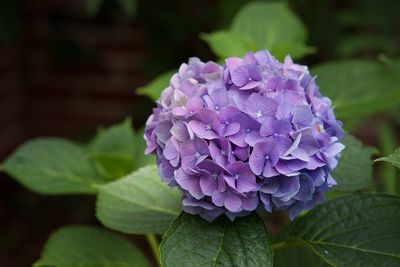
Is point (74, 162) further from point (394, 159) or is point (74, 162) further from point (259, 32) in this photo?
point (394, 159)

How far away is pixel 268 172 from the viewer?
663 mm

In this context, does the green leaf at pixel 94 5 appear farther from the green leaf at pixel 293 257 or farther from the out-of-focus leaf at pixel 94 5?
the green leaf at pixel 293 257

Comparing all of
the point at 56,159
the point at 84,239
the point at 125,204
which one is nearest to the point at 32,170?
the point at 56,159

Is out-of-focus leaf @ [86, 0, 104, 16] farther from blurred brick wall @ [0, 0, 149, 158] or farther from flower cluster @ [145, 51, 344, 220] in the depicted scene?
flower cluster @ [145, 51, 344, 220]

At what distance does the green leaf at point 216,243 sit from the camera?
676 millimetres

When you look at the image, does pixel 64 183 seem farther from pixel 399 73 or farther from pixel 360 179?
pixel 399 73

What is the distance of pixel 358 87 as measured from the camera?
3.74 feet

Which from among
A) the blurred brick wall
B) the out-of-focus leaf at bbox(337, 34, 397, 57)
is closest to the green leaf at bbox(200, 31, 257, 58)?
the out-of-focus leaf at bbox(337, 34, 397, 57)

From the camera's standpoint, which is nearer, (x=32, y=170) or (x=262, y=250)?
Result: (x=262, y=250)

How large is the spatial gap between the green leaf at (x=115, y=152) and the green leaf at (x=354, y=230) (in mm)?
390

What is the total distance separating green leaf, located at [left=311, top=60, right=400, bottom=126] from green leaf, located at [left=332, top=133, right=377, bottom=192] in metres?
0.24

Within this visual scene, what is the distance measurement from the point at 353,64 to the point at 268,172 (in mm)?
593

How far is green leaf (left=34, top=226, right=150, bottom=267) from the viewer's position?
1037mm

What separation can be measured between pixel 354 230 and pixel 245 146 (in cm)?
19
